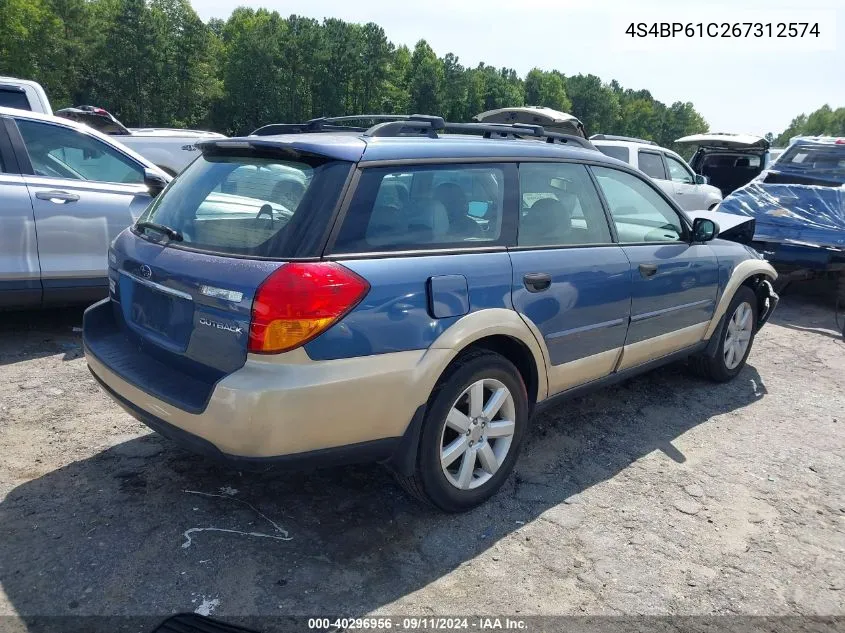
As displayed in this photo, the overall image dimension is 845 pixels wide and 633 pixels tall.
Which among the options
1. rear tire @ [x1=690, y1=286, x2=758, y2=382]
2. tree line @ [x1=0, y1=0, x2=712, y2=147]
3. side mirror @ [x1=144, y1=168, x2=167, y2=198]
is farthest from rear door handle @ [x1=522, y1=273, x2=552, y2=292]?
tree line @ [x1=0, y1=0, x2=712, y2=147]

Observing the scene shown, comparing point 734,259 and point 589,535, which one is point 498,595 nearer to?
point 589,535

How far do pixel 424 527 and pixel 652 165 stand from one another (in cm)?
923

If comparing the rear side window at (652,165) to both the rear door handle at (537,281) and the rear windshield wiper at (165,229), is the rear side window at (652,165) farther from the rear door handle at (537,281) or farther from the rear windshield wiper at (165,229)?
the rear windshield wiper at (165,229)

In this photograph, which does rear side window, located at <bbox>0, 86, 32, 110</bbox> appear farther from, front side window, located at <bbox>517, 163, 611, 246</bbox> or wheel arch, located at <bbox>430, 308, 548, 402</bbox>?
wheel arch, located at <bbox>430, 308, 548, 402</bbox>

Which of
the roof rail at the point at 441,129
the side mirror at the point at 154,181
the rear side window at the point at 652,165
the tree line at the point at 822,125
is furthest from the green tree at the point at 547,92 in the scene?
the roof rail at the point at 441,129

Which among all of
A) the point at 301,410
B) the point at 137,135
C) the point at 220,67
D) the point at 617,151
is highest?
the point at 220,67

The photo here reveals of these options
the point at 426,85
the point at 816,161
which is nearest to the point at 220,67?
the point at 426,85

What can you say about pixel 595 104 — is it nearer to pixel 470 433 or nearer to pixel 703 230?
pixel 703 230

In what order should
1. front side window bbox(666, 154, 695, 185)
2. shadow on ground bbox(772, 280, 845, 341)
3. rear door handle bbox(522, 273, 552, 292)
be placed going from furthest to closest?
front side window bbox(666, 154, 695, 185) → shadow on ground bbox(772, 280, 845, 341) → rear door handle bbox(522, 273, 552, 292)

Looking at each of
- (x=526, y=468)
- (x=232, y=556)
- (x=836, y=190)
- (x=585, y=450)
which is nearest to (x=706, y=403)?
(x=585, y=450)

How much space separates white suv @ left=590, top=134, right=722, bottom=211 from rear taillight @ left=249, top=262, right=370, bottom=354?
8.72 meters

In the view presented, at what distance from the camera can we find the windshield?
9.17 metres

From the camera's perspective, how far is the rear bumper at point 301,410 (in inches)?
97.5

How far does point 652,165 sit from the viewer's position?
10.9m
